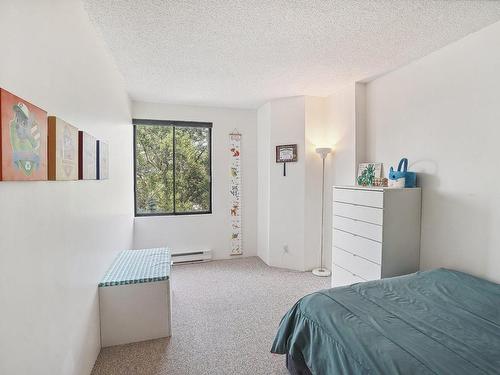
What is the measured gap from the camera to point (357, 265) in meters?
2.64

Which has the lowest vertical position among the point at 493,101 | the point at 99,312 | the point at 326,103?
the point at 99,312

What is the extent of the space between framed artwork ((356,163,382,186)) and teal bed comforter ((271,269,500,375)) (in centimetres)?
123

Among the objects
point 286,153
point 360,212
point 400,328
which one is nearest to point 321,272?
point 360,212

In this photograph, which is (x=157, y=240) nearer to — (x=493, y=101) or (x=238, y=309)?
(x=238, y=309)

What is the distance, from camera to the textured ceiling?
179 cm

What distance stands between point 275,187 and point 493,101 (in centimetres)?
255

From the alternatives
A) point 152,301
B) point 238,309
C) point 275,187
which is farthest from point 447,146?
point 152,301

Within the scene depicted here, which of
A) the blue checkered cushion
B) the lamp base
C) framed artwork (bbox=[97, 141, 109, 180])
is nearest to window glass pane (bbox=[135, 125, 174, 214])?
the blue checkered cushion

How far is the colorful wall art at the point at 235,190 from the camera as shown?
4.42 m

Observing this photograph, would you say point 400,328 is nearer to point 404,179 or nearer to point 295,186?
point 404,179

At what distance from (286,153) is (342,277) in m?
1.83

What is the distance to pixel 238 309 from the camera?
2.76m

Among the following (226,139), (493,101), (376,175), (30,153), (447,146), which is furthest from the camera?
(226,139)

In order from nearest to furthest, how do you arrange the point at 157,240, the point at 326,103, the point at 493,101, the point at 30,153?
the point at 30,153 < the point at 493,101 < the point at 326,103 < the point at 157,240
